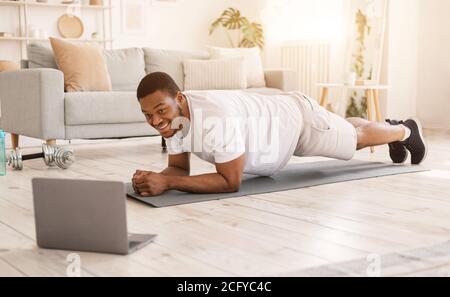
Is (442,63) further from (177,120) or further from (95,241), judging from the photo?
(95,241)

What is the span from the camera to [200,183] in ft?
8.09

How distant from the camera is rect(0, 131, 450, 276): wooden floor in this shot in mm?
1556

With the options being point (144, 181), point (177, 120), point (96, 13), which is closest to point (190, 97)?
point (177, 120)

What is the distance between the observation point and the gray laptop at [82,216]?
1.61 meters

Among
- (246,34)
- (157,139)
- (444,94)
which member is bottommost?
(157,139)

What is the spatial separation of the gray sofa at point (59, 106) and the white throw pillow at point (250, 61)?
0.89 metres

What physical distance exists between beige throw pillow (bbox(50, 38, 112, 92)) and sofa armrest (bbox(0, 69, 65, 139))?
338 mm

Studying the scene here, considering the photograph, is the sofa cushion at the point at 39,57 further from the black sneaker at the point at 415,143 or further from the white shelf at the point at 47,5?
the black sneaker at the point at 415,143

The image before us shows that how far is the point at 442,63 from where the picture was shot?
5602 mm

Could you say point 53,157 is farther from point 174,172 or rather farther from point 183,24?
point 183,24

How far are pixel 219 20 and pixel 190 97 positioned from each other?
16.5 ft

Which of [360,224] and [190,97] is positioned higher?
[190,97]

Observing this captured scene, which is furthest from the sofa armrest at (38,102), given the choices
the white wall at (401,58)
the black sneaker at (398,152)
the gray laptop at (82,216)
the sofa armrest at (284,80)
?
the white wall at (401,58)

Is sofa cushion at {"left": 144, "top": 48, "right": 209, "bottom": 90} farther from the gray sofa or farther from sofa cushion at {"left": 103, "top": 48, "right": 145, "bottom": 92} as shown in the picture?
the gray sofa
